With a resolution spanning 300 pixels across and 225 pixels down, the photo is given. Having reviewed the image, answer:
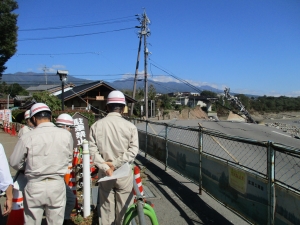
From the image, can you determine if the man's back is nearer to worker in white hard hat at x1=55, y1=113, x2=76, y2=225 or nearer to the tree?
worker in white hard hat at x1=55, y1=113, x2=76, y2=225

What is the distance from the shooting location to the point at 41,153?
2770 millimetres

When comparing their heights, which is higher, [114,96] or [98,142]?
[114,96]

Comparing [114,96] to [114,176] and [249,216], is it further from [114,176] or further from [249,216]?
[249,216]

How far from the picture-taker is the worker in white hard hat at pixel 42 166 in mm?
2760

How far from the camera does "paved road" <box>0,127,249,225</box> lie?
4344mm

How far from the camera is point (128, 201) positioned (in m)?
3.32

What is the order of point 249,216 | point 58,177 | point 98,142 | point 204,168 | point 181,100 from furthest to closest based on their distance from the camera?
point 181,100
point 204,168
point 249,216
point 98,142
point 58,177

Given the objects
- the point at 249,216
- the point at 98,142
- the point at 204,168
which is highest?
the point at 98,142

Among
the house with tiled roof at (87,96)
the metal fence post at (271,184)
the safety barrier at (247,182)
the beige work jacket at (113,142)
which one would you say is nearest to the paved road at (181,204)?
the safety barrier at (247,182)

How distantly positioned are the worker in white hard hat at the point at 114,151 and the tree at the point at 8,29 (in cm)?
2032

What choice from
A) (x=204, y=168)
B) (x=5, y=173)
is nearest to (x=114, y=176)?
(x=5, y=173)

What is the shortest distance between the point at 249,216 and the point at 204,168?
1506 mm

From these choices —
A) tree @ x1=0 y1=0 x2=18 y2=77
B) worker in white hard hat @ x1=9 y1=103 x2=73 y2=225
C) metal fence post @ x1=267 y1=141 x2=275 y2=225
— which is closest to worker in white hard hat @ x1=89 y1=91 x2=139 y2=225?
worker in white hard hat @ x1=9 y1=103 x2=73 y2=225

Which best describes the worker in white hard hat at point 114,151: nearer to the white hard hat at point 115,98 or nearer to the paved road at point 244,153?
the white hard hat at point 115,98
